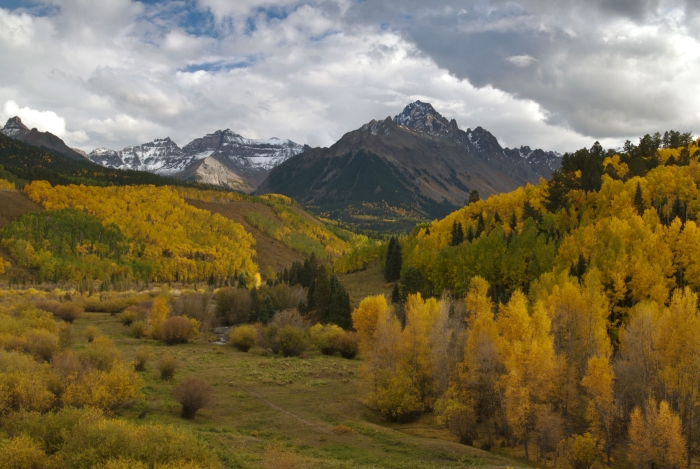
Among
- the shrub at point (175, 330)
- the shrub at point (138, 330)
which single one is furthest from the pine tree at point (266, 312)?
the shrub at point (138, 330)

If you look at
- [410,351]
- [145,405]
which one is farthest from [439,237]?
[145,405]

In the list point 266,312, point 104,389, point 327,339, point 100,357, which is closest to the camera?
point 104,389

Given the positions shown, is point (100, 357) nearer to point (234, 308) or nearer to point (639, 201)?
point (234, 308)

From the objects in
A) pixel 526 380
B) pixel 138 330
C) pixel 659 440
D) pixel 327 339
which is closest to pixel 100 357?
pixel 526 380

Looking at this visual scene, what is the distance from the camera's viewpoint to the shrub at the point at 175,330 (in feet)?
283

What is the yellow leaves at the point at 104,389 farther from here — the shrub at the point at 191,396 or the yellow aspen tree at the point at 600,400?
the yellow aspen tree at the point at 600,400

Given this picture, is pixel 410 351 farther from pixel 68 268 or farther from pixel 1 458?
pixel 68 268

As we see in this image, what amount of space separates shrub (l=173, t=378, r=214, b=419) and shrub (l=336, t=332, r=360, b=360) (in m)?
40.2

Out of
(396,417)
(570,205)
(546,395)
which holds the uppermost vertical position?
(570,205)

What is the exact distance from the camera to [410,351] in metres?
54.4

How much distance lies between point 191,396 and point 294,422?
9811mm

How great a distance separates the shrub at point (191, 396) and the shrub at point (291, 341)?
3657 centimetres

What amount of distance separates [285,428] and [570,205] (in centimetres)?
9052

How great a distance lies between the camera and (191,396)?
143 ft
